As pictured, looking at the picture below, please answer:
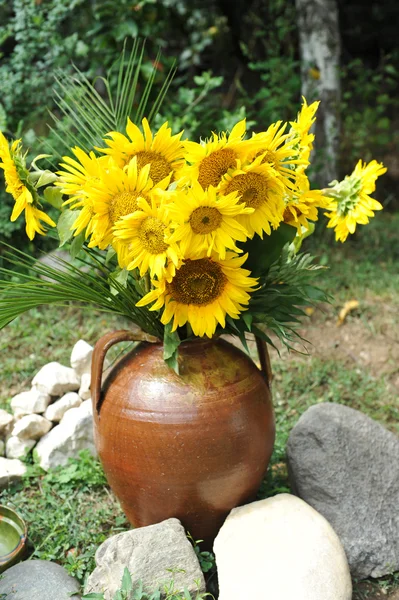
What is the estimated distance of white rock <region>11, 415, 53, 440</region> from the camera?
280cm

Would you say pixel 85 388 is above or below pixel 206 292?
below

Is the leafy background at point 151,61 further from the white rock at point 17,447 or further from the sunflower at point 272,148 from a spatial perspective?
the sunflower at point 272,148

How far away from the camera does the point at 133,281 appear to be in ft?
6.99

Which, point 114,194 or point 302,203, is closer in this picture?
point 114,194

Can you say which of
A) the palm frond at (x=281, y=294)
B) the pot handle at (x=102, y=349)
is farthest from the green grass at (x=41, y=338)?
the palm frond at (x=281, y=294)

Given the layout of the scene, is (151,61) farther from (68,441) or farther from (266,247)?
(266,247)

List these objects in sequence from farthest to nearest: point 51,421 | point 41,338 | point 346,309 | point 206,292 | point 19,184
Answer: point 346,309
point 41,338
point 51,421
point 206,292
point 19,184

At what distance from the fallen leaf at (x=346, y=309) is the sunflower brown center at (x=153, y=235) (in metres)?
2.56

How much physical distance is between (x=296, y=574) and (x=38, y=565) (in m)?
0.82

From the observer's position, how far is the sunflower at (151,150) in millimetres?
1816

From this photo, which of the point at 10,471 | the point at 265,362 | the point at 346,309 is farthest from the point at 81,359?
the point at 346,309

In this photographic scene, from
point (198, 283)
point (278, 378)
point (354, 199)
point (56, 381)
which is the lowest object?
A: point (278, 378)

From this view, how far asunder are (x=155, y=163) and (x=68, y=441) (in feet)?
4.45

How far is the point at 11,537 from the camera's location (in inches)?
92.3
